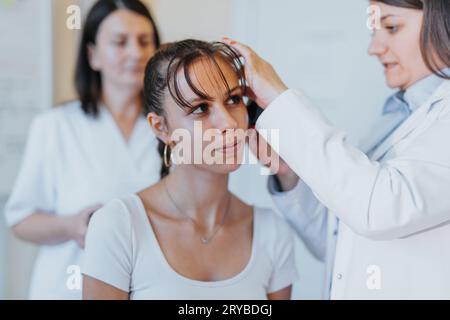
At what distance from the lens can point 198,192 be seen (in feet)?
3.18

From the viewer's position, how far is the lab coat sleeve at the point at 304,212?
1.01m

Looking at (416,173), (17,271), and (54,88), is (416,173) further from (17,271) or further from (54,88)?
(17,271)

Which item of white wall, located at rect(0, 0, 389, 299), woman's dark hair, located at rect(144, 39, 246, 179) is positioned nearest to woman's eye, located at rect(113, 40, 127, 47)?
white wall, located at rect(0, 0, 389, 299)

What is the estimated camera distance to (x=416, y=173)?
734mm

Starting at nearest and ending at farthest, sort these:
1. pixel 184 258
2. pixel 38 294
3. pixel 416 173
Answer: pixel 416 173
pixel 184 258
pixel 38 294

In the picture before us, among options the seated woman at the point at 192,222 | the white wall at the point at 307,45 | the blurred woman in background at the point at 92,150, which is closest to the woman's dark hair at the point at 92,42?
the blurred woman in background at the point at 92,150

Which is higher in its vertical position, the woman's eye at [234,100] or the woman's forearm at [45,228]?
the woman's eye at [234,100]

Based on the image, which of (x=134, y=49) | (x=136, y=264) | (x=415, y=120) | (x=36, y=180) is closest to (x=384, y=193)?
(x=415, y=120)

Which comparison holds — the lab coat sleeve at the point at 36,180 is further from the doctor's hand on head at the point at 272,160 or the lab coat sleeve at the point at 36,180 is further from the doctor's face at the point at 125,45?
the doctor's hand on head at the point at 272,160

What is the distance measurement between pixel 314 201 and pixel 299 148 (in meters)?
0.29

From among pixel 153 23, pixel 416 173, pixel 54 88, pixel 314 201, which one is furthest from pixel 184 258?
pixel 54 88

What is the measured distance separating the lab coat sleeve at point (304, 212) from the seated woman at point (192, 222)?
0.10ft

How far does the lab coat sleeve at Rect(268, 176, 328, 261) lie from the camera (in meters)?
1.01

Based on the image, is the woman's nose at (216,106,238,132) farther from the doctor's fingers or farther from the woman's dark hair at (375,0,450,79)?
the woman's dark hair at (375,0,450,79)
